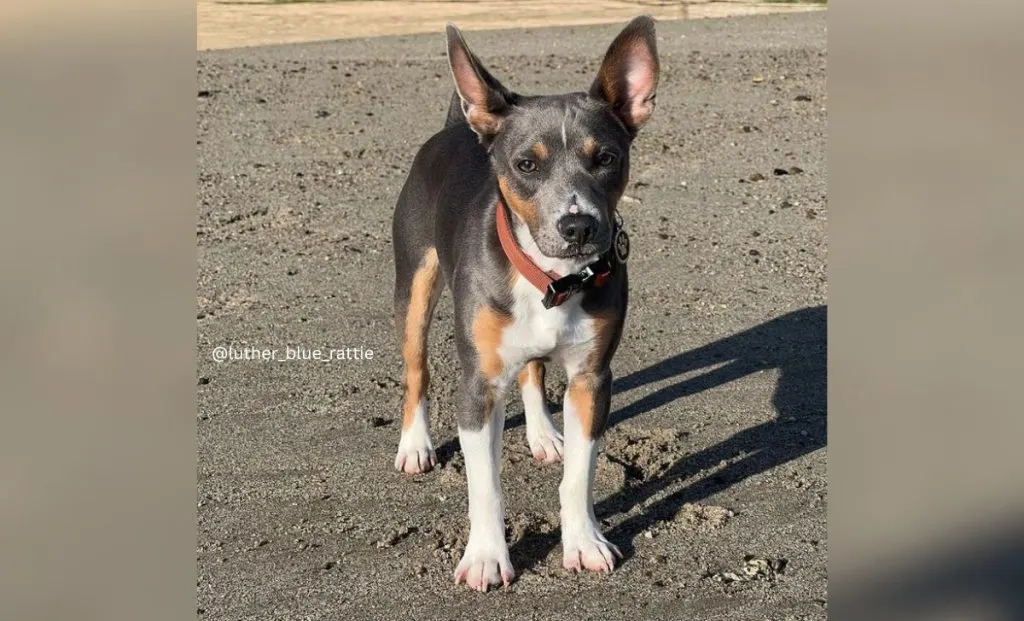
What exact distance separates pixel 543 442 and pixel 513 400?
31.5 inches

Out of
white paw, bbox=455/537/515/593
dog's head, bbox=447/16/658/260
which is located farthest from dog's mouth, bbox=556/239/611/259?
white paw, bbox=455/537/515/593

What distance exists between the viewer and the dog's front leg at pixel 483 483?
528cm

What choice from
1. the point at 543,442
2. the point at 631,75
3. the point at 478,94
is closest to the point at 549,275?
the point at 478,94

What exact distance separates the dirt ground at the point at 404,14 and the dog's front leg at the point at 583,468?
11.6 meters

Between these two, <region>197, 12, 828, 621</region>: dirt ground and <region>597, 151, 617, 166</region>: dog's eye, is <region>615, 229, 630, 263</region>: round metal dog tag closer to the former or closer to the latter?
<region>597, 151, 617, 166</region>: dog's eye

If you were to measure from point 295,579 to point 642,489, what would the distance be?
174 centimetres

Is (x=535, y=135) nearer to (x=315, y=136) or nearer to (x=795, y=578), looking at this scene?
(x=795, y=578)

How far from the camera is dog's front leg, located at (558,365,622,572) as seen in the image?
5.35 meters

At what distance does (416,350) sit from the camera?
635 centimetres

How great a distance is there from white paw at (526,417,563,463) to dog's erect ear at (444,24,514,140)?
1.91 metres

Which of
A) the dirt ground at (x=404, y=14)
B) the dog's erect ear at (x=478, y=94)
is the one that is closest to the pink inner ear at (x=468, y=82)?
the dog's erect ear at (x=478, y=94)

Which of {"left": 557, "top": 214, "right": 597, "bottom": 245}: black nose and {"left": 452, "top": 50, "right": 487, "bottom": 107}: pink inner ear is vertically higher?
{"left": 452, "top": 50, "right": 487, "bottom": 107}: pink inner ear

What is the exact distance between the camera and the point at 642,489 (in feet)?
20.7
